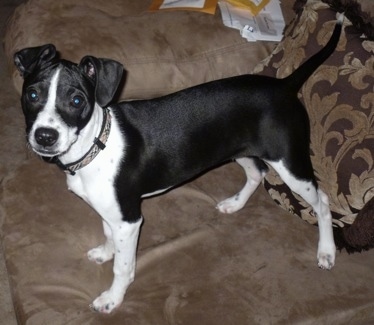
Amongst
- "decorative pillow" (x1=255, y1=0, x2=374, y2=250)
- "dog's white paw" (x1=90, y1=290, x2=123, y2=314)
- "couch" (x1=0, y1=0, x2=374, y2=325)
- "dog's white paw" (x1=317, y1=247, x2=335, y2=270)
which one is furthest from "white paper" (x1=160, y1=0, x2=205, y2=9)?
"dog's white paw" (x1=90, y1=290, x2=123, y2=314)

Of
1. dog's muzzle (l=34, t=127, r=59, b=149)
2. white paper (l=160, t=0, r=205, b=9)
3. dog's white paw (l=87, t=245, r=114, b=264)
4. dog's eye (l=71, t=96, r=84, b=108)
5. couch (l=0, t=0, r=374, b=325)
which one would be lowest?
dog's white paw (l=87, t=245, r=114, b=264)

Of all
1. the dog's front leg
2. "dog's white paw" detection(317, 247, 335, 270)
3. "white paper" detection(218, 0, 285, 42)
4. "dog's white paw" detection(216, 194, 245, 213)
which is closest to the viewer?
the dog's front leg

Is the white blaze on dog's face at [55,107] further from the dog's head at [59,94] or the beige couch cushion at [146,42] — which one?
the beige couch cushion at [146,42]

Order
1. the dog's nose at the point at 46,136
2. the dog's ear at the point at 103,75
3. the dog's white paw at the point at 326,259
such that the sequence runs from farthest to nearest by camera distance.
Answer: the dog's white paw at the point at 326,259
the dog's ear at the point at 103,75
the dog's nose at the point at 46,136

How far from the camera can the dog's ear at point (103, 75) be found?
2037 mm

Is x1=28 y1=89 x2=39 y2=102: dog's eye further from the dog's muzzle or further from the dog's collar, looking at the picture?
the dog's collar

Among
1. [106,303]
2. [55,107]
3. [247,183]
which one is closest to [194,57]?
[247,183]

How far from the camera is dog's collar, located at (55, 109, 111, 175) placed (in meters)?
2.15

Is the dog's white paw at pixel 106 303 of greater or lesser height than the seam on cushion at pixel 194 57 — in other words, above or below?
below

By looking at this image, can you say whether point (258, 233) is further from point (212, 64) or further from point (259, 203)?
point (212, 64)

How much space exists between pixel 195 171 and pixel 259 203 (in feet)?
1.37

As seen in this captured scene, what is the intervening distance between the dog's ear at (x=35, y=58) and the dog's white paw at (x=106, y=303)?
0.92 m

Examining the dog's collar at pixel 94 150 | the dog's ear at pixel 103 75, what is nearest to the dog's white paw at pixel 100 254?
the dog's collar at pixel 94 150

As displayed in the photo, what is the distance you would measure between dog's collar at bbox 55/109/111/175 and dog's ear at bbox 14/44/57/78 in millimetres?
292
